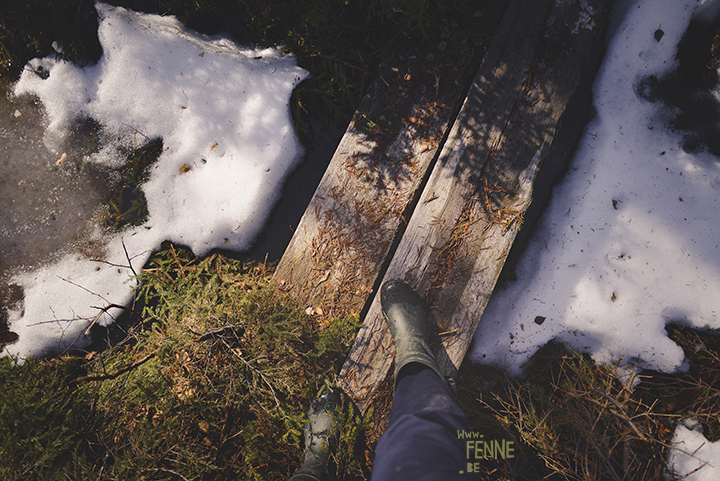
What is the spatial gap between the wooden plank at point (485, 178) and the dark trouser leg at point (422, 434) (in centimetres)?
37

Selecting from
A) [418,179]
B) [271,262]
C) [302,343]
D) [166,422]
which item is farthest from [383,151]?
[166,422]

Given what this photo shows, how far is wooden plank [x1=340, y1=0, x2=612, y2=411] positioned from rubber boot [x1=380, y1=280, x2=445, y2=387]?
122 mm

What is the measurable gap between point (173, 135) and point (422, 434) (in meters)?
3.10

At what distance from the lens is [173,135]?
2.67m

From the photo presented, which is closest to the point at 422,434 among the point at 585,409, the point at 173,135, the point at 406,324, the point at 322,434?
the point at 406,324

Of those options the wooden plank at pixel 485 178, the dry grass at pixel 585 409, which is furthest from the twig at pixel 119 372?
the dry grass at pixel 585 409

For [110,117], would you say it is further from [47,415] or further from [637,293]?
[637,293]

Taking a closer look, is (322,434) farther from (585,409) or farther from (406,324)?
(585,409)

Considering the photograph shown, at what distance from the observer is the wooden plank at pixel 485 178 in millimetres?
2279

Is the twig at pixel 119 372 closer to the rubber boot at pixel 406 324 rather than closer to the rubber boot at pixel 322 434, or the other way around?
the rubber boot at pixel 322 434

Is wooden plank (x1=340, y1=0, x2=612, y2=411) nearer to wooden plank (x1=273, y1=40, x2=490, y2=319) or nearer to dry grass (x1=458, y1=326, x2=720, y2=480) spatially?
wooden plank (x1=273, y1=40, x2=490, y2=319)

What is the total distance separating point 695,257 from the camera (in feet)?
8.34

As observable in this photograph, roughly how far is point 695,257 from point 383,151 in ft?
9.42

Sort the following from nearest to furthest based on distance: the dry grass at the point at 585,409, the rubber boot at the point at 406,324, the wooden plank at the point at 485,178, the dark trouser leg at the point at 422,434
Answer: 1. the dark trouser leg at the point at 422,434
2. the rubber boot at the point at 406,324
3. the wooden plank at the point at 485,178
4. the dry grass at the point at 585,409
